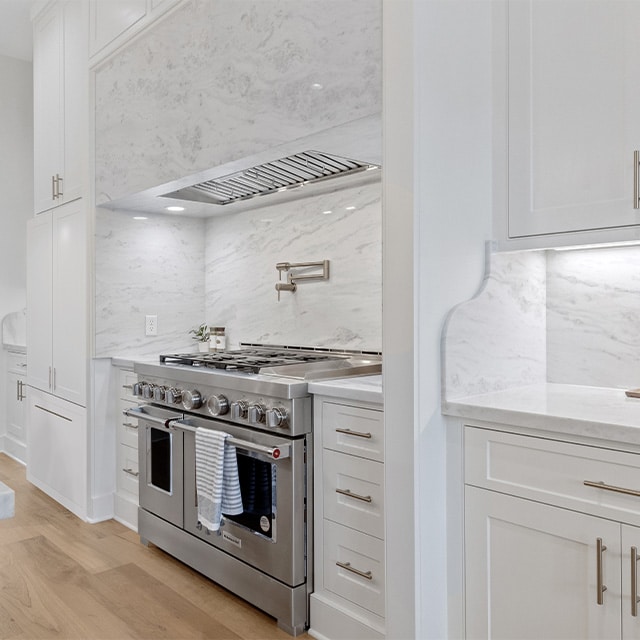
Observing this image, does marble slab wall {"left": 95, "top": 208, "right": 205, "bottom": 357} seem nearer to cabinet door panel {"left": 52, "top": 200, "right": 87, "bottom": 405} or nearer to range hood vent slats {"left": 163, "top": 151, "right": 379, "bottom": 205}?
cabinet door panel {"left": 52, "top": 200, "right": 87, "bottom": 405}

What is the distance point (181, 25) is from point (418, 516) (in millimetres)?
2275

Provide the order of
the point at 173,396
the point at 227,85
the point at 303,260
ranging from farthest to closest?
the point at 303,260 → the point at 173,396 → the point at 227,85

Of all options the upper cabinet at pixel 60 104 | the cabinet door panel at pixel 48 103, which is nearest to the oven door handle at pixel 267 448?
the upper cabinet at pixel 60 104

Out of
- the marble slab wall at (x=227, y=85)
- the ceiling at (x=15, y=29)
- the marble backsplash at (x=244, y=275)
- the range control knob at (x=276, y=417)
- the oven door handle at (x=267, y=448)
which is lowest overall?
the oven door handle at (x=267, y=448)

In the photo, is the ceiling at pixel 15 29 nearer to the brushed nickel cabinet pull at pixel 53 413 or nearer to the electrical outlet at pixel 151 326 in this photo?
the electrical outlet at pixel 151 326

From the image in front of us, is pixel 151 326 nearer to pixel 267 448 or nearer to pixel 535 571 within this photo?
pixel 267 448

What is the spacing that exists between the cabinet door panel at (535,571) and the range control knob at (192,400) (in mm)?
1331

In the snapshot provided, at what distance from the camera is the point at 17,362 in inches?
191

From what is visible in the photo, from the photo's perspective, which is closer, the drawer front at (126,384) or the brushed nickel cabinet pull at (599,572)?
the brushed nickel cabinet pull at (599,572)

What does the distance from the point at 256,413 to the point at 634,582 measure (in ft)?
4.33

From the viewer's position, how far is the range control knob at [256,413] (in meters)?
2.24

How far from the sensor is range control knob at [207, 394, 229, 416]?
2.44m

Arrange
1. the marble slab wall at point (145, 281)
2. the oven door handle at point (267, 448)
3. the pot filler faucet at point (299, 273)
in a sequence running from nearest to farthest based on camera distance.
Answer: the oven door handle at point (267, 448) → the pot filler faucet at point (299, 273) → the marble slab wall at point (145, 281)

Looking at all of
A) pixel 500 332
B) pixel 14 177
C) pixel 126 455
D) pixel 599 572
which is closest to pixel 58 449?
pixel 126 455
